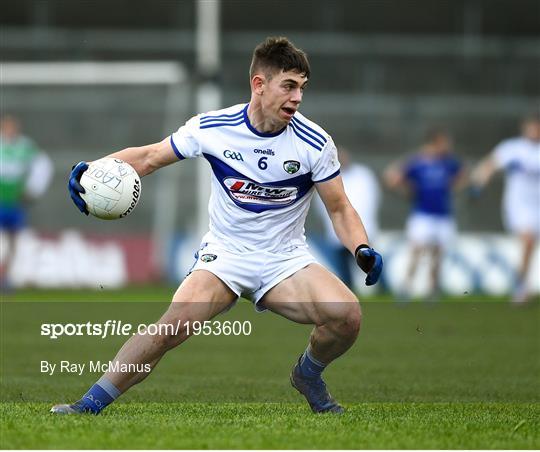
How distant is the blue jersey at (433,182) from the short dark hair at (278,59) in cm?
1117

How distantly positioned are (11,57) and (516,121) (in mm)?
10119

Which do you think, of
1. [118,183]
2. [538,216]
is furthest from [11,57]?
[118,183]

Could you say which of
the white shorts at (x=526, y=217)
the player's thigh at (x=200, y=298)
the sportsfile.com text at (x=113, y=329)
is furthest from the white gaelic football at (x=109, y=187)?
the white shorts at (x=526, y=217)

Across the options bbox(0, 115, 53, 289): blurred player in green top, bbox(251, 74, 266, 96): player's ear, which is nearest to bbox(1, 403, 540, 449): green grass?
bbox(251, 74, 266, 96): player's ear

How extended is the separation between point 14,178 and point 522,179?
7.78 m

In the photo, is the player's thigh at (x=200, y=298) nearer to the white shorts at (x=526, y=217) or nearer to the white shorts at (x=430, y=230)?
the white shorts at (x=526, y=217)

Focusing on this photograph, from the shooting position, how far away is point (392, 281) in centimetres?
1947

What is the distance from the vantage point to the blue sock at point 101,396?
6332 millimetres

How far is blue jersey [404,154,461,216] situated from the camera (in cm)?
1756

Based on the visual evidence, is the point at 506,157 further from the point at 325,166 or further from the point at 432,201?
the point at 325,166

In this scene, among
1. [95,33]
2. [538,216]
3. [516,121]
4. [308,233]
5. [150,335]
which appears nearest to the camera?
[150,335]

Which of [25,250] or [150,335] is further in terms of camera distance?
[25,250]

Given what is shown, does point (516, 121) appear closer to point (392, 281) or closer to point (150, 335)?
point (392, 281)

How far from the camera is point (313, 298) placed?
6551 millimetres
